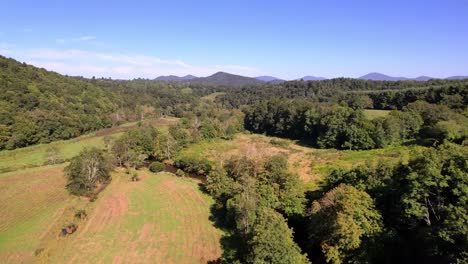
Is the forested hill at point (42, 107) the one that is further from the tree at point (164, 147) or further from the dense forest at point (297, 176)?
the tree at point (164, 147)

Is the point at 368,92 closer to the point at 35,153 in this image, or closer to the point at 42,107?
the point at 35,153

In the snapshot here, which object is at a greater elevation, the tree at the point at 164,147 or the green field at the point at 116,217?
the tree at the point at 164,147

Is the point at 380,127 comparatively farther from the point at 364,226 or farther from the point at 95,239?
the point at 95,239

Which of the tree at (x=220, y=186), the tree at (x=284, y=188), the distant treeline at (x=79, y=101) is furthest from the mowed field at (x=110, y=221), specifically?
the distant treeline at (x=79, y=101)

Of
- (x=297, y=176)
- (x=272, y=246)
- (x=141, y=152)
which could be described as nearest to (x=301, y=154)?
(x=297, y=176)

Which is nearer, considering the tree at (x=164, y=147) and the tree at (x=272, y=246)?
the tree at (x=272, y=246)

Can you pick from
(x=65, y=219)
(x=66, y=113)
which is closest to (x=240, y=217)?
(x=65, y=219)
